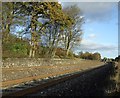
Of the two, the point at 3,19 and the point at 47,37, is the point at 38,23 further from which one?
the point at 3,19

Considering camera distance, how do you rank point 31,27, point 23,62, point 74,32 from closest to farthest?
1. point 23,62
2. point 31,27
3. point 74,32

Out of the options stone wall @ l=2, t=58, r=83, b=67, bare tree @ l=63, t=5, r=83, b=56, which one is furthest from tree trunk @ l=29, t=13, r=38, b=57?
bare tree @ l=63, t=5, r=83, b=56

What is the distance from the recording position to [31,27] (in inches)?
1420

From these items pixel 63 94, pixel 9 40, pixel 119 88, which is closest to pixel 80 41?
pixel 9 40

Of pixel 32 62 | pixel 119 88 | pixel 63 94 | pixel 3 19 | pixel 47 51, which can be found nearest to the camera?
pixel 63 94

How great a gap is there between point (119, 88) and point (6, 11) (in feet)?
52.5

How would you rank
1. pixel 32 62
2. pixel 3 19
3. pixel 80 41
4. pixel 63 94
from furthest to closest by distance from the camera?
pixel 80 41
pixel 32 62
pixel 3 19
pixel 63 94

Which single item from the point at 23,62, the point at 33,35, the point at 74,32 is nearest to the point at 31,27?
the point at 33,35

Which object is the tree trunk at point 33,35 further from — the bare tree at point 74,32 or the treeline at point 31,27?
the bare tree at point 74,32

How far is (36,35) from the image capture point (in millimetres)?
37031

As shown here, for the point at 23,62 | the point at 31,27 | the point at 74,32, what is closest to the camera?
Answer: the point at 23,62

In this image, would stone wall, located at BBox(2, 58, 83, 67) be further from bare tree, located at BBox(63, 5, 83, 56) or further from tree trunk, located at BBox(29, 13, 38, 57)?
bare tree, located at BBox(63, 5, 83, 56)

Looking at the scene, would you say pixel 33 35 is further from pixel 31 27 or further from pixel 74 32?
pixel 74 32

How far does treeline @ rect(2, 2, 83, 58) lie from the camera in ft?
92.9
